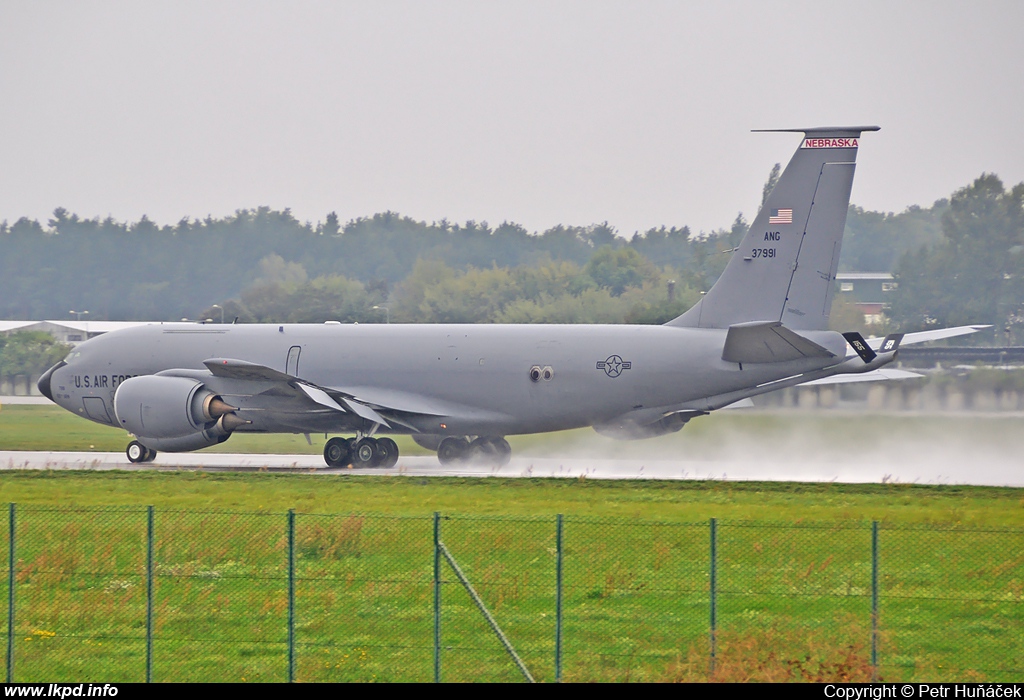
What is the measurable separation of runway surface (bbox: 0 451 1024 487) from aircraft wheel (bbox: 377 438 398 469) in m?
0.30

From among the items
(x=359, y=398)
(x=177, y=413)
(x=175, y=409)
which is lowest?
(x=177, y=413)

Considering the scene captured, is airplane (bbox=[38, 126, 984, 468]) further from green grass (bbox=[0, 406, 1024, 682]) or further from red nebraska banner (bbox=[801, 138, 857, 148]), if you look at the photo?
green grass (bbox=[0, 406, 1024, 682])

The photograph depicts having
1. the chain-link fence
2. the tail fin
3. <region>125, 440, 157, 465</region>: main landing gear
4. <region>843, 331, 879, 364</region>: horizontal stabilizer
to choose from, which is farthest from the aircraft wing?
the chain-link fence

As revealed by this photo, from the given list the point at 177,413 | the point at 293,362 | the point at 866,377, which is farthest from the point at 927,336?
the point at 177,413

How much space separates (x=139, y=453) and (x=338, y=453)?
6493 millimetres

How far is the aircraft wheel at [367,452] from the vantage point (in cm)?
3566

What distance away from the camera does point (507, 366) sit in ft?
115

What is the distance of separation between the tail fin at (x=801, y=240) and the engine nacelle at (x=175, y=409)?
14332 mm

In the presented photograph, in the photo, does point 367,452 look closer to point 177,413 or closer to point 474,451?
point 474,451

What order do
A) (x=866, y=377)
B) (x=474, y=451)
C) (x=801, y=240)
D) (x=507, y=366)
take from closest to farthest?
(x=801, y=240), (x=507, y=366), (x=474, y=451), (x=866, y=377)

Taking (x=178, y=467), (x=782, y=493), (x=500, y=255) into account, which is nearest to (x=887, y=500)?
(x=782, y=493)

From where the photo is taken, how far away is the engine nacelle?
117 ft

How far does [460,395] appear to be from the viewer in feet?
117
